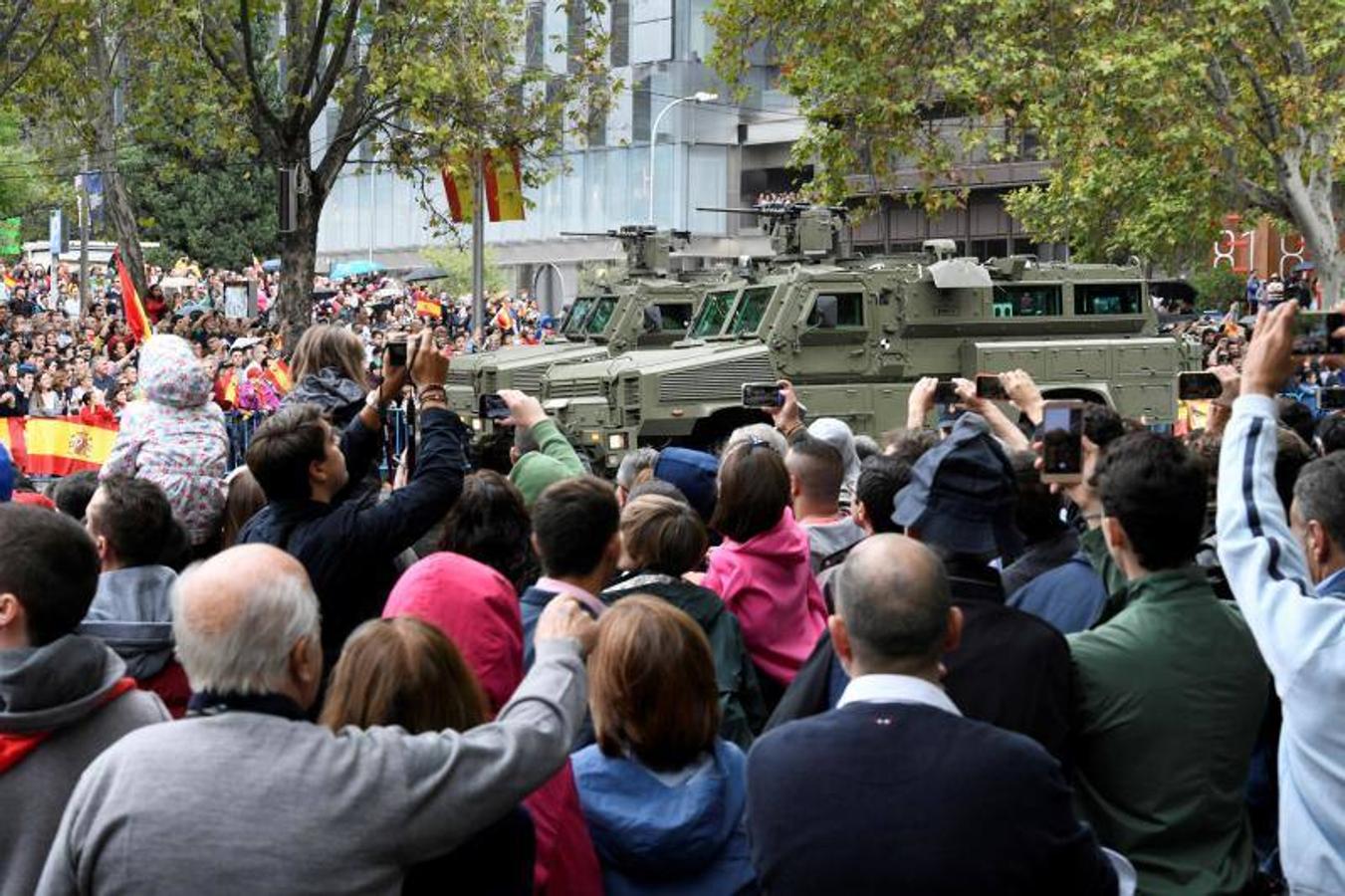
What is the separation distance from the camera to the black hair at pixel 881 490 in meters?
6.11

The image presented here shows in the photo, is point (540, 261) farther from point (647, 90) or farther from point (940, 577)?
point (940, 577)

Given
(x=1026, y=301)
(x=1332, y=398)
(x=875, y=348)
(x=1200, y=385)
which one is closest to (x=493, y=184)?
(x=875, y=348)

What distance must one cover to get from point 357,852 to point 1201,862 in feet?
6.39

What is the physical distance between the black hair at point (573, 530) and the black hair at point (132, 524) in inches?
42.2

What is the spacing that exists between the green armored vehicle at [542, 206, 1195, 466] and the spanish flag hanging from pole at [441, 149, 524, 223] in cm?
377

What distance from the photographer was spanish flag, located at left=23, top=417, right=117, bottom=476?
1523cm

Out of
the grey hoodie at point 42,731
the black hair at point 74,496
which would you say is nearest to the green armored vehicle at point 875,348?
the black hair at point 74,496

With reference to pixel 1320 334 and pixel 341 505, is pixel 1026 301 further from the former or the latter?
pixel 1320 334

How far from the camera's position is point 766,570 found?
6.12 meters

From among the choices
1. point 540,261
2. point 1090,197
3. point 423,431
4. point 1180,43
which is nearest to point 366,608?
point 423,431

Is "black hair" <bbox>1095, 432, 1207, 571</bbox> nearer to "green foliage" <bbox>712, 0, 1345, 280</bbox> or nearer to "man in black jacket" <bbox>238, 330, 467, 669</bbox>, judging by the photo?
"man in black jacket" <bbox>238, 330, 467, 669</bbox>

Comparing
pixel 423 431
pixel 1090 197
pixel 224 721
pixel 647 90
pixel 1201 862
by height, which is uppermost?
pixel 647 90

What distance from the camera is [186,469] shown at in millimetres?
6980

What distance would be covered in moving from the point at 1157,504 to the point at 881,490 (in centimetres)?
166
